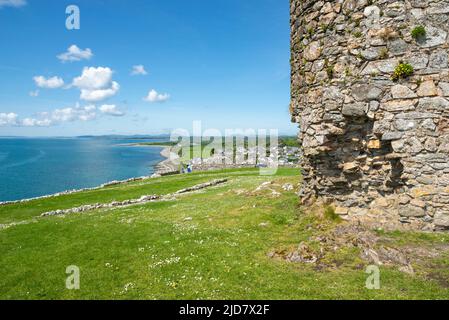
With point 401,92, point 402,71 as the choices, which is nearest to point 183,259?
point 401,92

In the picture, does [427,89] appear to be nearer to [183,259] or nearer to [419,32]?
[419,32]

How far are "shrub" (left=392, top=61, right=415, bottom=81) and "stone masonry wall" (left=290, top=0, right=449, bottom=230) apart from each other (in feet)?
0.38

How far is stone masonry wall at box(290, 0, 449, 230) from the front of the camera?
1286 cm

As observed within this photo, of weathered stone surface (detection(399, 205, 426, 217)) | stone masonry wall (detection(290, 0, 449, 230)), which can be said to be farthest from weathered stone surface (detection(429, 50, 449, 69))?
Answer: weathered stone surface (detection(399, 205, 426, 217))

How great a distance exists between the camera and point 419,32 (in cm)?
1302

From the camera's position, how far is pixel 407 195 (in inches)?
528

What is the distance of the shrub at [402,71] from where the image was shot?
1312 centimetres

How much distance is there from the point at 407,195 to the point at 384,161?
1.86m

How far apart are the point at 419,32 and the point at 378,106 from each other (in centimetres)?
342

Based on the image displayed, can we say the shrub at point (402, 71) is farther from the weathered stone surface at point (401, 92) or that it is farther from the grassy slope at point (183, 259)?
the grassy slope at point (183, 259)

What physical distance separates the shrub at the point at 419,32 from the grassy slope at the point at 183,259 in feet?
32.4

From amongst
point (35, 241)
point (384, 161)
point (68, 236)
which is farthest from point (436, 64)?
point (35, 241)
